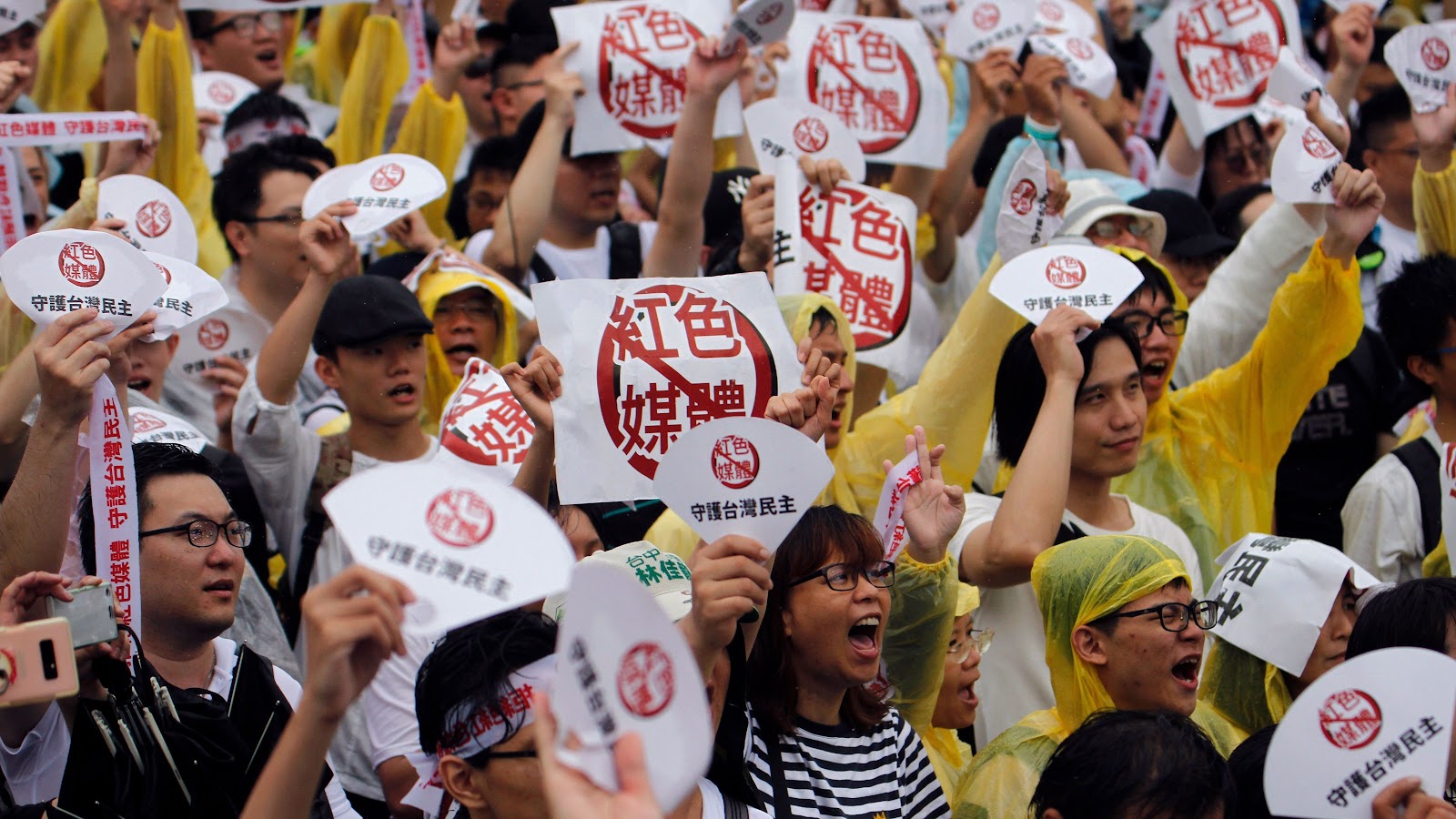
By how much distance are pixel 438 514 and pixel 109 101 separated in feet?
13.3

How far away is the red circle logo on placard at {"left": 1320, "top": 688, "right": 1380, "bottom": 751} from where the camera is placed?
8.72ft

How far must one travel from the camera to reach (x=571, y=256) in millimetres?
6023

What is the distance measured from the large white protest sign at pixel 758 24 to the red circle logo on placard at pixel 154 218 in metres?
1.85

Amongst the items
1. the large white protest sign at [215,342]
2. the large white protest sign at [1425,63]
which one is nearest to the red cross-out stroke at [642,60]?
the large white protest sign at [215,342]

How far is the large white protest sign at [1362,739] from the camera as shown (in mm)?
2654

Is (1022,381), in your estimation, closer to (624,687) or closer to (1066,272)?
(1066,272)

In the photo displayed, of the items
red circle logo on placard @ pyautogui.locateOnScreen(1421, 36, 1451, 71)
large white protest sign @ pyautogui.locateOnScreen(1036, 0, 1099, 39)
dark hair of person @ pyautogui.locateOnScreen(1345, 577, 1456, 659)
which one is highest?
red circle logo on placard @ pyautogui.locateOnScreen(1421, 36, 1451, 71)

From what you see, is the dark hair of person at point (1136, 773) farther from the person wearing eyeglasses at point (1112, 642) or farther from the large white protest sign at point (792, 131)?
the large white protest sign at point (792, 131)

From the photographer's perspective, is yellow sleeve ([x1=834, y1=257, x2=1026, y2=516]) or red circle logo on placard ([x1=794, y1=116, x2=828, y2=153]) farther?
red circle logo on placard ([x1=794, y1=116, x2=828, y2=153])

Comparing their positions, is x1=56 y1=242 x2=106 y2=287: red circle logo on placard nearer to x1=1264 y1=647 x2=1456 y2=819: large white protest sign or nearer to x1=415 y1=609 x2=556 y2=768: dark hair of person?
x1=415 y1=609 x2=556 y2=768: dark hair of person

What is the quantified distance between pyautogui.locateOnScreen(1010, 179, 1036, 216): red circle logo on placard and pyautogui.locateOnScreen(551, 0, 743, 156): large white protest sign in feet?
5.45

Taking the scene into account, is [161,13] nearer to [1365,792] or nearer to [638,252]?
[638,252]

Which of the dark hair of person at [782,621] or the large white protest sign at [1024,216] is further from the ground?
the large white protest sign at [1024,216]

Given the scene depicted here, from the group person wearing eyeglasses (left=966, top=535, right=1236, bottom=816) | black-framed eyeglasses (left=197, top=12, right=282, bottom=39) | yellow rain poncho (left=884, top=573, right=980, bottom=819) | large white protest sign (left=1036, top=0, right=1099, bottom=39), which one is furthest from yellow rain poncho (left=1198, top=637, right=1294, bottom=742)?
black-framed eyeglasses (left=197, top=12, right=282, bottom=39)
